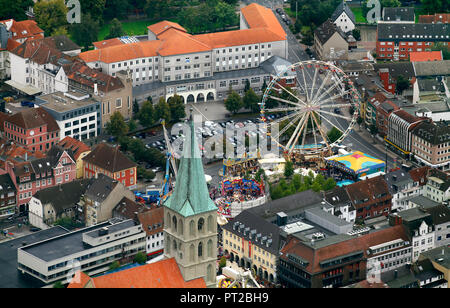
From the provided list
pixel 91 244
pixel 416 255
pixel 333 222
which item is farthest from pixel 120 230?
pixel 416 255

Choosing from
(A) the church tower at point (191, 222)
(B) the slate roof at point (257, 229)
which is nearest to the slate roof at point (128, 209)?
(B) the slate roof at point (257, 229)

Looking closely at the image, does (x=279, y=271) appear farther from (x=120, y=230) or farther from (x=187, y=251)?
(x=187, y=251)

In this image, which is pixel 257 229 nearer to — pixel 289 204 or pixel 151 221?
pixel 289 204

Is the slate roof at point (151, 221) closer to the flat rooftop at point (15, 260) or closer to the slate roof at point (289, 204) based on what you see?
the flat rooftop at point (15, 260)

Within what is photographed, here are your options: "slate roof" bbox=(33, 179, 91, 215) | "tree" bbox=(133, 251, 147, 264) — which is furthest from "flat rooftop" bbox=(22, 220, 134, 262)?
"slate roof" bbox=(33, 179, 91, 215)

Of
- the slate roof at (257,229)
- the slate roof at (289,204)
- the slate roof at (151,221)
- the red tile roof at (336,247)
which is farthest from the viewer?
the slate roof at (289,204)

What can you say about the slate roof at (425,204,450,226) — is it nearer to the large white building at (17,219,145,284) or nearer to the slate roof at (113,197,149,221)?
the slate roof at (113,197,149,221)
